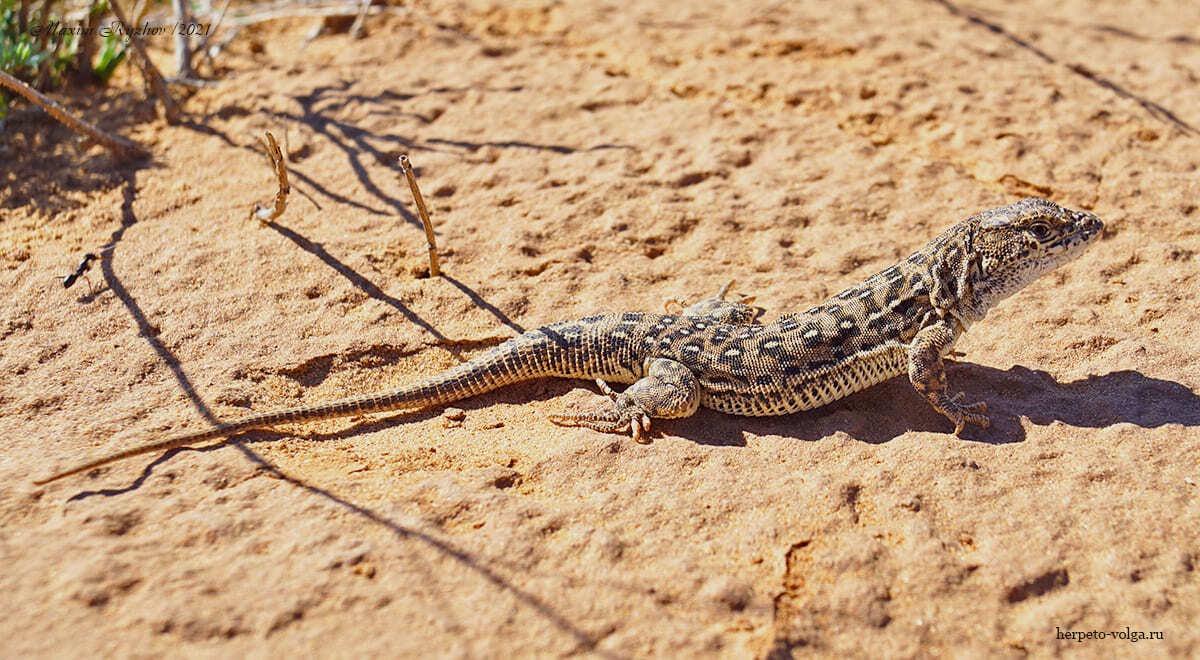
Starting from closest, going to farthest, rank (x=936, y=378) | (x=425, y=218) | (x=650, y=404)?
(x=936, y=378) → (x=650, y=404) → (x=425, y=218)

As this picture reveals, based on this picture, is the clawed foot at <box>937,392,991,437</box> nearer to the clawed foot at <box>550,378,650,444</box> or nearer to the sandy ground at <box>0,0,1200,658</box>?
the sandy ground at <box>0,0,1200,658</box>

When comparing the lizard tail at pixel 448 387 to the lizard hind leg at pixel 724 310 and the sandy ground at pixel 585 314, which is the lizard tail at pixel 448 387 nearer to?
the sandy ground at pixel 585 314

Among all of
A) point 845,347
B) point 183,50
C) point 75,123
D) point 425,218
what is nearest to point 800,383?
point 845,347

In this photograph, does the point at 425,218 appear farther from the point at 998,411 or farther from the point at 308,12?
the point at 308,12

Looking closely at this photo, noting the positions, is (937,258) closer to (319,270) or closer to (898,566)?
(898,566)

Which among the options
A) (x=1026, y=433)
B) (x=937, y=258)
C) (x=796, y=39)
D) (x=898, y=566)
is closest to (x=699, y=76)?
(x=796, y=39)

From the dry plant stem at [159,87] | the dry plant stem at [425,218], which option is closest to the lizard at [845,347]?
the dry plant stem at [425,218]

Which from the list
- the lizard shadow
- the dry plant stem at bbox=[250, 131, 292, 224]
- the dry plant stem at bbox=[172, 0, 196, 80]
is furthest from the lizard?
the dry plant stem at bbox=[172, 0, 196, 80]
